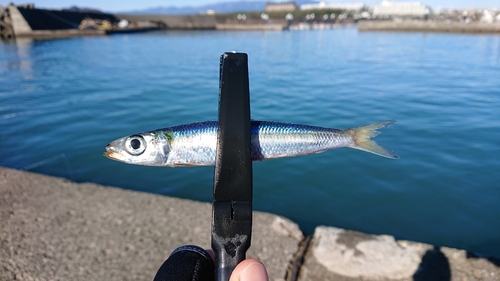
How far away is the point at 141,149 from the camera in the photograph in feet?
4.48

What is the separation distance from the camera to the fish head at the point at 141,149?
4.45 feet

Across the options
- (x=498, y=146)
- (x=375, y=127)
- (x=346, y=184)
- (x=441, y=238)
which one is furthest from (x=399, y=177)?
(x=375, y=127)

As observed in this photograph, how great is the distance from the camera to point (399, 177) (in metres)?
8.37

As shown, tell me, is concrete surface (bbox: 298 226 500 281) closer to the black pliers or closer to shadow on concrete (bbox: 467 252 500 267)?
shadow on concrete (bbox: 467 252 500 267)

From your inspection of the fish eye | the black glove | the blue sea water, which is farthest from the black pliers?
the blue sea water

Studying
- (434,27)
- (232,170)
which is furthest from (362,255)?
(434,27)

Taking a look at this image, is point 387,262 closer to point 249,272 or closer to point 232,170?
point 249,272

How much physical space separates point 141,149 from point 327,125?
454 inches

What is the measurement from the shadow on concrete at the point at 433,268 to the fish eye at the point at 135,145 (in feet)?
12.2

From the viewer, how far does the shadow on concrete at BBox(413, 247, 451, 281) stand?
374 centimetres

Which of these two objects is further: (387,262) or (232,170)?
(387,262)

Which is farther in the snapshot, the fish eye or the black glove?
the black glove

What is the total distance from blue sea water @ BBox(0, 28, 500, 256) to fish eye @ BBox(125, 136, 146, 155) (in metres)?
5.83

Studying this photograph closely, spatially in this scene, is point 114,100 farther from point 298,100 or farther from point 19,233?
point 19,233
